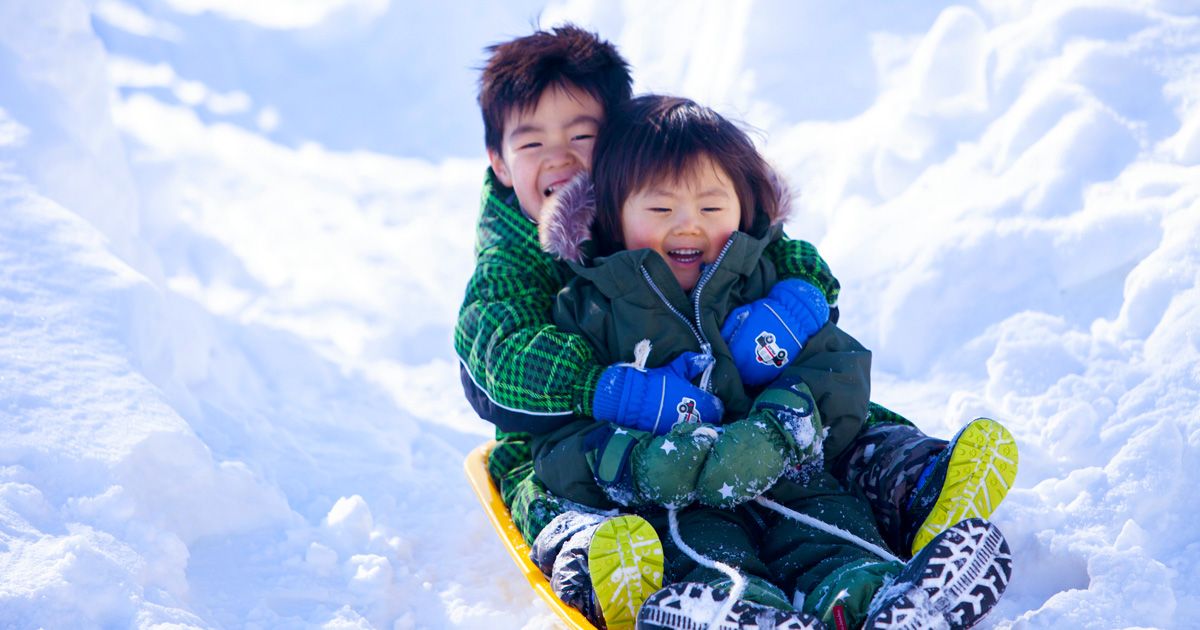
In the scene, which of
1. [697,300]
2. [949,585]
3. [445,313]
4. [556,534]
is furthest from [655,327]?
[445,313]

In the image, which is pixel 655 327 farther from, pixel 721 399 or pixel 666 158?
pixel 666 158

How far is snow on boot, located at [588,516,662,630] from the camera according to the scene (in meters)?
1.89

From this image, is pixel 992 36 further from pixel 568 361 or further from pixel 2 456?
pixel 2 456

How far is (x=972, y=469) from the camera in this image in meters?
2.12

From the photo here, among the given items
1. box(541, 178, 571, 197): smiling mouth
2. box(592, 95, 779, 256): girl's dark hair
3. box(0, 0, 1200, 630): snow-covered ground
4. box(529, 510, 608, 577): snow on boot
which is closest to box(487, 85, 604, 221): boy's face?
box(541, 178, 571, 197): smiling mouth

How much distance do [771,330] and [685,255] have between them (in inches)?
10.1

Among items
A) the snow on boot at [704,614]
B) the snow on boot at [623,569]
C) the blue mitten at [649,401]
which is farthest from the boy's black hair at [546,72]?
the snow on boot at [704,614]

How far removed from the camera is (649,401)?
2.23m

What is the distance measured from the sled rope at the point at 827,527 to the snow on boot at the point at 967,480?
128 mm

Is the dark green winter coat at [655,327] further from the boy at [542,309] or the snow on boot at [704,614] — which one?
the snow on boot at [704,614]

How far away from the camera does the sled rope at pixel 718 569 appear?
1.71 metres

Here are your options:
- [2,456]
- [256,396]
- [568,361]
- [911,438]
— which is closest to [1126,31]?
[911,438]

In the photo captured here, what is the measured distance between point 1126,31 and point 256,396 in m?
3.25

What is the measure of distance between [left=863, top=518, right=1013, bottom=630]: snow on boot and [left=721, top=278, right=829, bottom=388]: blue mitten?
0.66 meters
